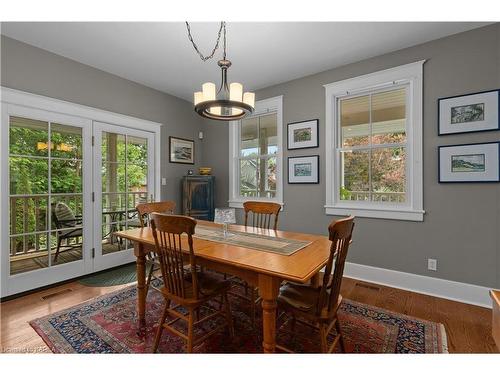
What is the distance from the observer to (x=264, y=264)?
4.46ft

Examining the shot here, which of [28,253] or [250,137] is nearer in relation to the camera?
[28,253]

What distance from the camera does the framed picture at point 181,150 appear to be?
4.14 m

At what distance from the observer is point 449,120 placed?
8.19 feet

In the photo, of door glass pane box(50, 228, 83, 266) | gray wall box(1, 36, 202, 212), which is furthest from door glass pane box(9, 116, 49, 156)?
door glass pane box(50, 228, 83, 266)

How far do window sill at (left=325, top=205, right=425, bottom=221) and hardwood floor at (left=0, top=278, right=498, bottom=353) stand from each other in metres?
0.80

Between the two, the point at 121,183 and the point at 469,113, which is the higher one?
the point at 469,113

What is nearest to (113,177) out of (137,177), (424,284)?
(137,177)

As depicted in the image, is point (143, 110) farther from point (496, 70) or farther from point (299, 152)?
point (496, 70)

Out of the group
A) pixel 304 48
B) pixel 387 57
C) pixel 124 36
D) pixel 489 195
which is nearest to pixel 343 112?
pixel 387 57

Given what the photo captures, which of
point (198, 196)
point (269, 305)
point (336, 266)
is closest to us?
point (269, 305)

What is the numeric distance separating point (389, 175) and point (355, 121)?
2.66 feet

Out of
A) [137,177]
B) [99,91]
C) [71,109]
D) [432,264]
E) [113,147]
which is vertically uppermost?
[99,91]

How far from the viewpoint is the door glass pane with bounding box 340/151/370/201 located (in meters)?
3.12

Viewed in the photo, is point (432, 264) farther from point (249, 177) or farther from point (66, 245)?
point (66, 245)
